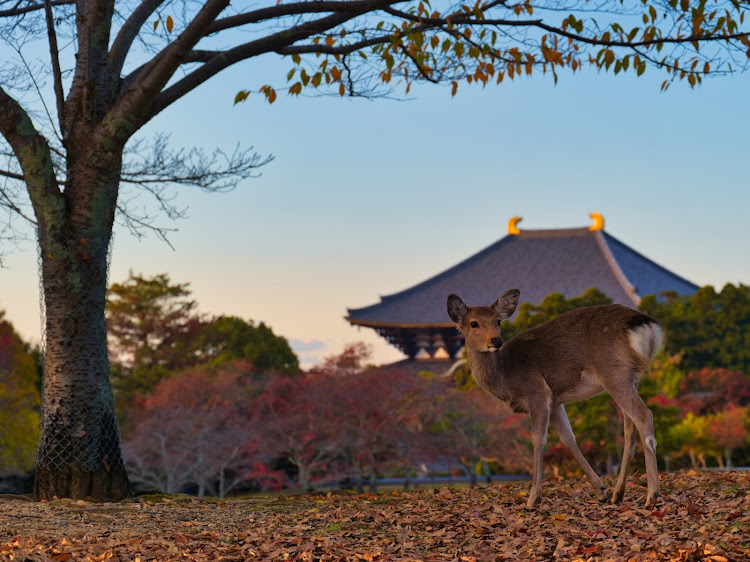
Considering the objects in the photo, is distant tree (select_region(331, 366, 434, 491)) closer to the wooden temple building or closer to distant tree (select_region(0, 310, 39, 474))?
distant tree (select_region(0, 310, 39, 474))

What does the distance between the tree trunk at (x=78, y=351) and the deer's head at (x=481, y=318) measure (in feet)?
13.9

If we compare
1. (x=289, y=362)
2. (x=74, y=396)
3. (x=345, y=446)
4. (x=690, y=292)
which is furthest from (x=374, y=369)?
(x=690, y=292)

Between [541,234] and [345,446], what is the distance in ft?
88.5

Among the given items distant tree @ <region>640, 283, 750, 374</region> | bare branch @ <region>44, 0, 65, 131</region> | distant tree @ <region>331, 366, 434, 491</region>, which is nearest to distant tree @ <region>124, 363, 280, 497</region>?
distant tree @ <region>331, 366, 434, 491</region>

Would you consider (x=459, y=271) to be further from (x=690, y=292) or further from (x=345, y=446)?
(x=345, y=446)

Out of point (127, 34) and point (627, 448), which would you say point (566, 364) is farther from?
point (127, 34)

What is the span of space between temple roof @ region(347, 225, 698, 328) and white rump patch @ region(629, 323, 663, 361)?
114ft

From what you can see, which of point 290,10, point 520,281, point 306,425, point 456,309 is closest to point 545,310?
point 306,425

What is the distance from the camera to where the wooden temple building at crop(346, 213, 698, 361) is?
43062mm

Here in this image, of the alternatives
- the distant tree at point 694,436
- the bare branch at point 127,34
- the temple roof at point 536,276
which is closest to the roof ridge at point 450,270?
the temple roof at point 536,276

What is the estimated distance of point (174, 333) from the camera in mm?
34906

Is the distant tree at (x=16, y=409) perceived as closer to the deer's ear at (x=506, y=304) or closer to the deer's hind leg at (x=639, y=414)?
the deer's ear at (x=506, y=304)

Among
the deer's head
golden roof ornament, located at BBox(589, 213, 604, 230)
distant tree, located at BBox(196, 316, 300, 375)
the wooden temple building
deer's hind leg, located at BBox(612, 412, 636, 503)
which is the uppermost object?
golden roof ornament, located at BBox(589, 213, 604, 230)

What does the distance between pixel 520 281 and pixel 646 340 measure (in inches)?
1564
